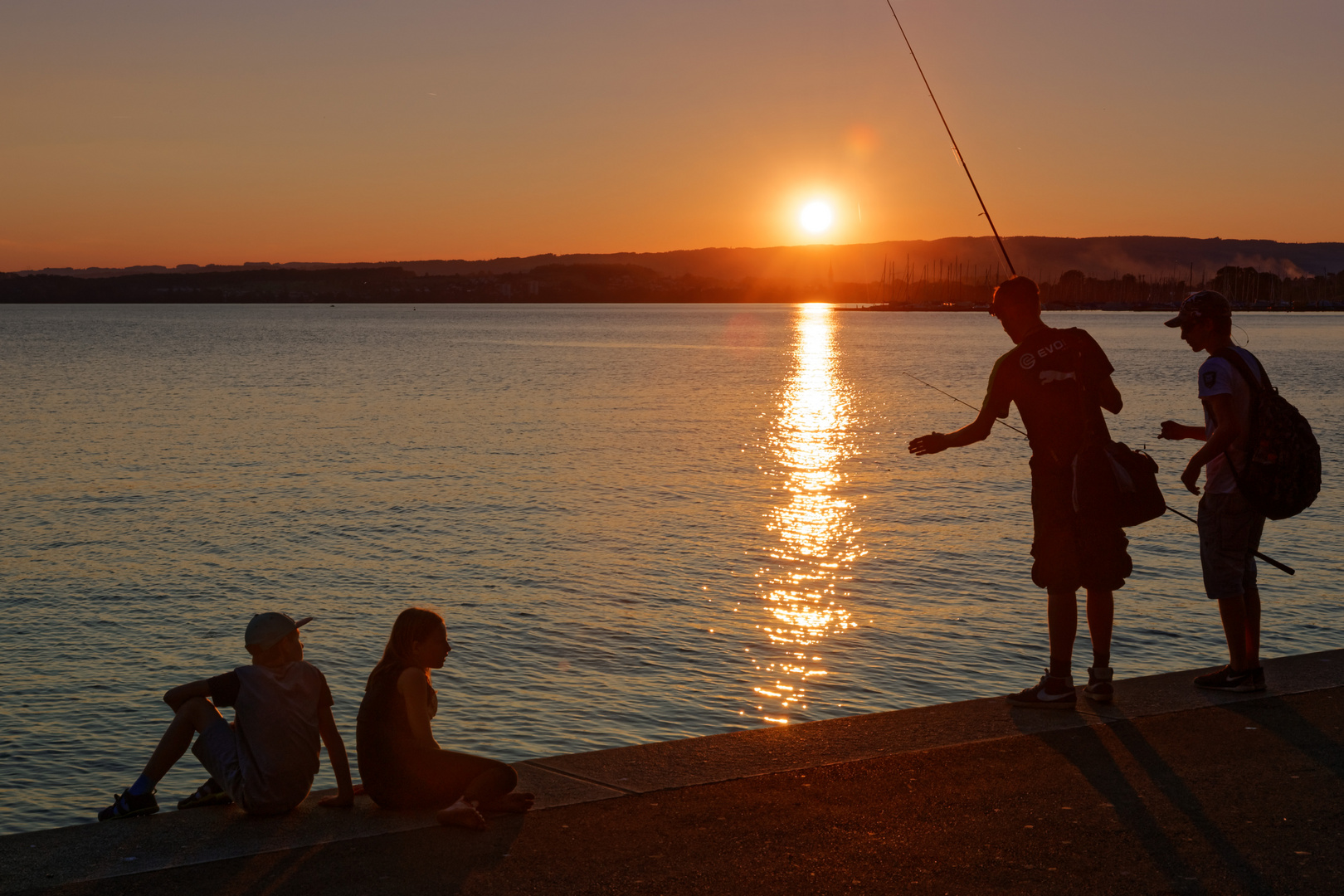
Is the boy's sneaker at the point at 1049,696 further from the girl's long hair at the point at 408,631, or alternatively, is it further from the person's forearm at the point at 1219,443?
the girl's long hair at the point at 408,631

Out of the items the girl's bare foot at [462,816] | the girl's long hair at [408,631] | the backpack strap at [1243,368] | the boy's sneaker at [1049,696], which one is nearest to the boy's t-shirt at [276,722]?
the girl's long hair at [408,631]

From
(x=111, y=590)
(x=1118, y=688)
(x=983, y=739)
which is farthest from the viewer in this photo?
(x=111, y=590)

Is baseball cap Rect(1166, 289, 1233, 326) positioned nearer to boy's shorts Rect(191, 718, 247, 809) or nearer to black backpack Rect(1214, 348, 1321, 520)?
black backpack Rect(1214, 348, 1321, 520)

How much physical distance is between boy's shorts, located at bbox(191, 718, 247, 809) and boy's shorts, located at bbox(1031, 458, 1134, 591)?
3.29 metres

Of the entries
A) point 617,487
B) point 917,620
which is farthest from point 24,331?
point 917,620

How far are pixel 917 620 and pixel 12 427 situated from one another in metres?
26.8

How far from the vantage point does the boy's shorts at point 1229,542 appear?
5.29 metres

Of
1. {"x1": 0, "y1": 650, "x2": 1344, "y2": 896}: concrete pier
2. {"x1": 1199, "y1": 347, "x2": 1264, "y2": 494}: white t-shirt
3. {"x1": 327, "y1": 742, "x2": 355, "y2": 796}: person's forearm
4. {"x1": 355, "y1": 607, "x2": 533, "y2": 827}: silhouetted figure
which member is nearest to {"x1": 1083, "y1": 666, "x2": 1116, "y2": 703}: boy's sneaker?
{"x1": 0, "y1": 650, "x2": 1344, "y2": 896}: concrete pier

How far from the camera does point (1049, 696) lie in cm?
530

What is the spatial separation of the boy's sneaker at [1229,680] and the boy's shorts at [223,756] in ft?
13.5

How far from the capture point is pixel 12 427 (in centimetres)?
3002

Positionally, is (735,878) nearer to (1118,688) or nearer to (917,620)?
(1118,688)

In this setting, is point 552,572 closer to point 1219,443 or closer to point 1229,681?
point 1229,681

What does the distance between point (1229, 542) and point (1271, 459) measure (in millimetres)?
404
